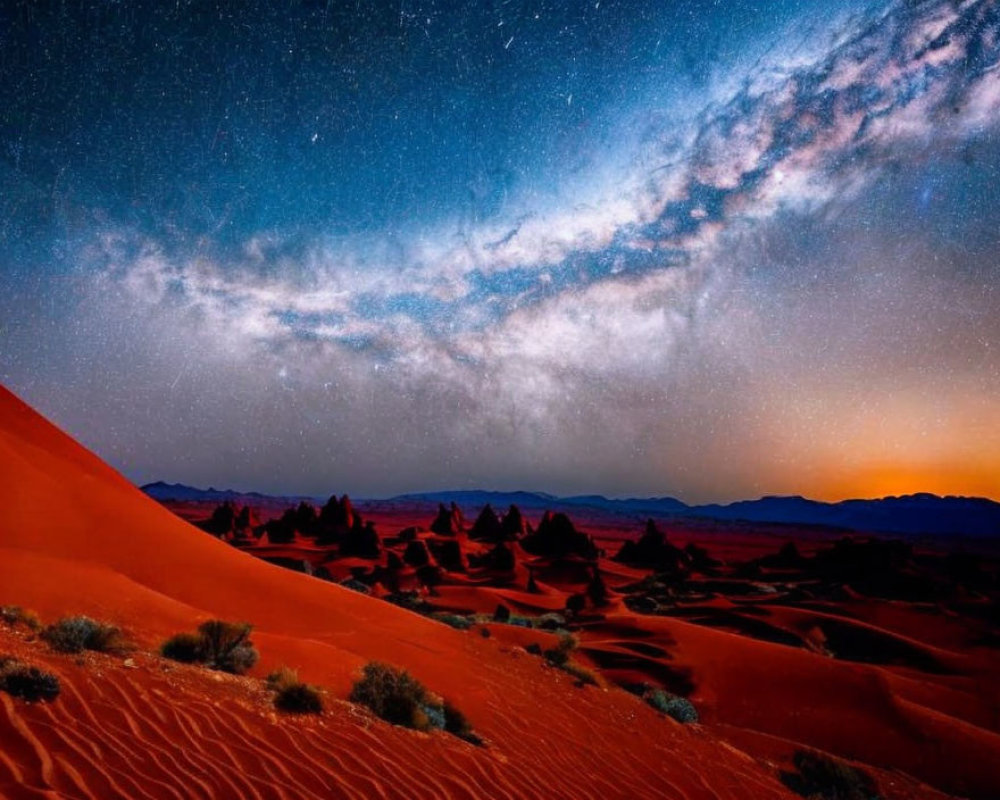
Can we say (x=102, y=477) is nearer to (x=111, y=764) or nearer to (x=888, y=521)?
(x=111, y=764)

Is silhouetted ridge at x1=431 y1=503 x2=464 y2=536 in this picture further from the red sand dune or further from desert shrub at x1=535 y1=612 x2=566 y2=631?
the red sand dune

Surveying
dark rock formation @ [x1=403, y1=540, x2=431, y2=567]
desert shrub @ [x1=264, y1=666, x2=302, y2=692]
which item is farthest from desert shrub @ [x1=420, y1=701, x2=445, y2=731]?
dark rock formation @ [x1=403, y1=540, x2=431, y2=567]

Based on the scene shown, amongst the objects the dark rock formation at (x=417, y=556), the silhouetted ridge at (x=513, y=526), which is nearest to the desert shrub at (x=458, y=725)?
the dark rock formation at (x=417, y=556)

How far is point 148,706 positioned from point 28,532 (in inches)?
456

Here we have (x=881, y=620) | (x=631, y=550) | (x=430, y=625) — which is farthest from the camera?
(x=631, y=550)

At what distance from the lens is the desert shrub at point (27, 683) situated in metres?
5.53

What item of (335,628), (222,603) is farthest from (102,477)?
(335,628)

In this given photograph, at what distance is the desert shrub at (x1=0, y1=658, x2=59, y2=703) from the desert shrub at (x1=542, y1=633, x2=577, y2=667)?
413 inches

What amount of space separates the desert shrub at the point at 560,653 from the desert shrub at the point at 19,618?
10177mm

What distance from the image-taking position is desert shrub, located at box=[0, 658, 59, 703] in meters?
5.53

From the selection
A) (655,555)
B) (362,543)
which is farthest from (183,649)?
(655,555)

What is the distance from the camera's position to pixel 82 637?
24.3 feet

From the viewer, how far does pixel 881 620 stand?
28.0 m

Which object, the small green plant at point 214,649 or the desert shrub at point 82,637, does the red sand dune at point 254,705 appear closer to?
the desert shrub at point 82,637
